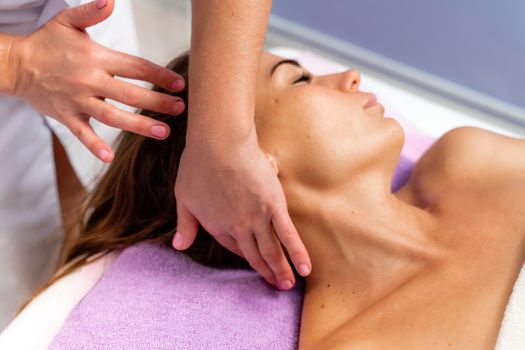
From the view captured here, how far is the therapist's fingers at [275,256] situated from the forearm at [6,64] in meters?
0.52

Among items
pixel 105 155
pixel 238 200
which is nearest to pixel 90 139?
pixel 105 155

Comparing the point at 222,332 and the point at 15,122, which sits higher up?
the point at 15,122

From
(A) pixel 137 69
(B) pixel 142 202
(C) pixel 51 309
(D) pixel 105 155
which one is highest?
(A) pixel 137 69

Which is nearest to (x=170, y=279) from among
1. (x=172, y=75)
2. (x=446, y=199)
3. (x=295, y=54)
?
(x=172, y=75)

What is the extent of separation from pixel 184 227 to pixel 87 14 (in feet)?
1.25

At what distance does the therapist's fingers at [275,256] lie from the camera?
95cm

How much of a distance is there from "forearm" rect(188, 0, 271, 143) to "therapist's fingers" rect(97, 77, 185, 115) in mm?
92

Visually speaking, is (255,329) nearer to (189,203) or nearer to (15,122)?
(189,203)

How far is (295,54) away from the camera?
5.44 ft

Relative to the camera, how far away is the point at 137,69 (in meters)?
0.97

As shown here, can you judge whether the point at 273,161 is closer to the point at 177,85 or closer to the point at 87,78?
the point at 177,85

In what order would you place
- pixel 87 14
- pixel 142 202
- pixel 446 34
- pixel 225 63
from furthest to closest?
pixel 446 34 < pixel 142 202 < pixel 87 14 < pixel 225 63

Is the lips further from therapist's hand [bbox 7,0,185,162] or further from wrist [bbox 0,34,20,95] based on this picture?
wrist [bbox 0,34,20,95]

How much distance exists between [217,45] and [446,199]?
0.58 m
